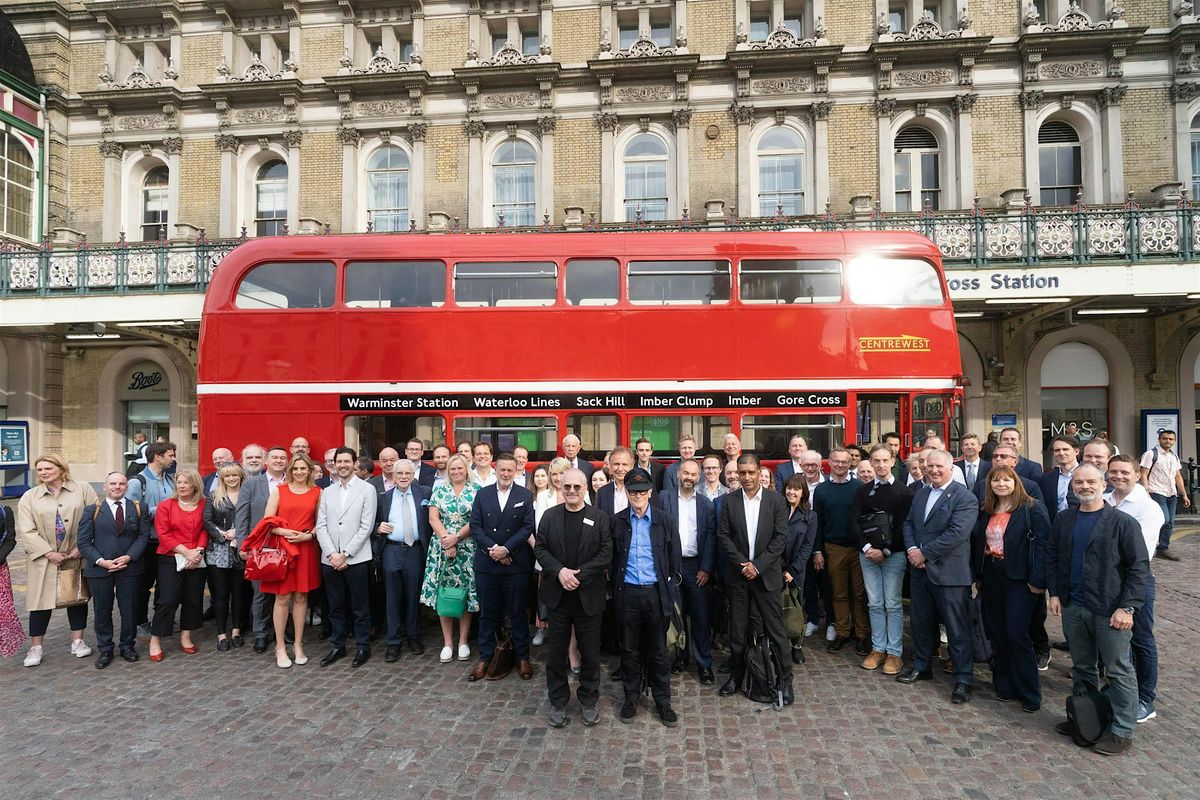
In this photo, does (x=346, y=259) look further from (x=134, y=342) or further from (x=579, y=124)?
(x=134, y=342)

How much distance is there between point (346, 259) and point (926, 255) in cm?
737

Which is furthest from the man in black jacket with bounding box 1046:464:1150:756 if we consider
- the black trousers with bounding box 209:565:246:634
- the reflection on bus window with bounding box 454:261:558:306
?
the black trousers with bounding box 209:565:246:634

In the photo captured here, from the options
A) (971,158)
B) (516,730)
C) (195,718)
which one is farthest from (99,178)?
(971,158)

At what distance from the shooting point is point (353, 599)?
549 cm

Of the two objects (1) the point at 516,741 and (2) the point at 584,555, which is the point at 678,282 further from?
(1) the point at 516,741

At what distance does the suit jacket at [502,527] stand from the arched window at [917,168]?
47.7ft

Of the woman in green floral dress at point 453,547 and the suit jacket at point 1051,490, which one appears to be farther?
the suit jacket at point 1051,490

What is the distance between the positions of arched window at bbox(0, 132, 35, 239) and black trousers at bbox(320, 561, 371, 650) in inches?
691

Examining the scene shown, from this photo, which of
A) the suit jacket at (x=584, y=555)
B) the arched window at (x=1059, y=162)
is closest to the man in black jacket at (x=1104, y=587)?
the suit jacket at (x=584, y=555)

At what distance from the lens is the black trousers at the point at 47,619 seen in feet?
17.7

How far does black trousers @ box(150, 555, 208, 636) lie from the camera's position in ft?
18.1

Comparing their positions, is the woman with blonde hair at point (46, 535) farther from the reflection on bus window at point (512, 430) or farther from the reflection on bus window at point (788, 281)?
the reflection on bus window at point (788, 281)

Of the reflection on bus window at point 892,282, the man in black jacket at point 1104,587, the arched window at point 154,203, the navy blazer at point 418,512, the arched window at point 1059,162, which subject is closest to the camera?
the man in black jacket at point 1104,587

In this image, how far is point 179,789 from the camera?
140 inches
